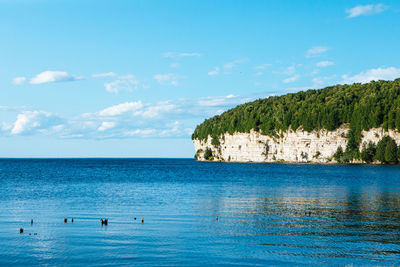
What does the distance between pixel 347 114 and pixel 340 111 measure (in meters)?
2.93

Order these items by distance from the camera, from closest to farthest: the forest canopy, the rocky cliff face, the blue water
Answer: the blue water < the forest canopy < the rocky cliff face

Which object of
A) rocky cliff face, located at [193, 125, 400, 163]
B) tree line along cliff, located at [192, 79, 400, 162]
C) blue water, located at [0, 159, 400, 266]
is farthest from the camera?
rocky cliff face, located at [193, 125, 400, 163]

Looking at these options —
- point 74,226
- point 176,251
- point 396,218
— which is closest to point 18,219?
point 74,226

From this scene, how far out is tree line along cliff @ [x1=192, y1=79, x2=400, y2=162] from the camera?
14375 cm

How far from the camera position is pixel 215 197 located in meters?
53.2

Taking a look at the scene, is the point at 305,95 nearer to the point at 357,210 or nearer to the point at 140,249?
the point at 357,210

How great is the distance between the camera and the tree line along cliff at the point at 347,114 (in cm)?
14375

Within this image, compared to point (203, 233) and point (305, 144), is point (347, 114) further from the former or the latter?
point (203, 233)

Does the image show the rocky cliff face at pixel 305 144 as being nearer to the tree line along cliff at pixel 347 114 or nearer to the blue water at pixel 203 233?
the tree line along cliff at pixel 347 114

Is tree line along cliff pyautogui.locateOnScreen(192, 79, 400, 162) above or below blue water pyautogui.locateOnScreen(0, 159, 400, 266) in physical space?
above

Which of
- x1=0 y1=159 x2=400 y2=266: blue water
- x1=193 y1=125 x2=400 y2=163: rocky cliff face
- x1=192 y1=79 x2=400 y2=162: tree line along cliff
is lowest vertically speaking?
x1=0 y1=159 x2=400 y2=266: blue water

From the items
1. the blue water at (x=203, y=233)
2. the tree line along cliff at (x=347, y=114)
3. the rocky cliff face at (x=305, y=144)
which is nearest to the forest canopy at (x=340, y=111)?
the tree line along cliff at (x=347, y=114)

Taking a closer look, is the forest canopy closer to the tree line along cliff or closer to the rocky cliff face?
the tree line along cliff

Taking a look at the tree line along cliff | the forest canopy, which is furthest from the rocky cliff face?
the forest canopy
